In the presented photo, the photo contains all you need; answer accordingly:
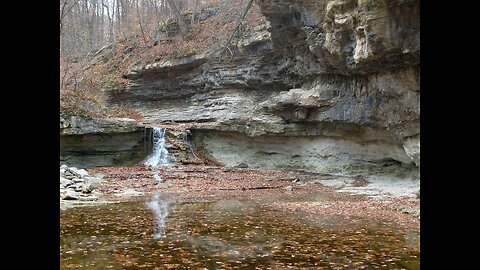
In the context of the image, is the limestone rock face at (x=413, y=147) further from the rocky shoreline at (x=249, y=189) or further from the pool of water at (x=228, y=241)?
the pool of water at (x=228, y=241)

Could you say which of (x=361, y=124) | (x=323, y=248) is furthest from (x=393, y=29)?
(x=323, y=248)

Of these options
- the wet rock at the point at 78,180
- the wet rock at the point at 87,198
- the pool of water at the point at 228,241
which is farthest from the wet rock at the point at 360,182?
the wet rock at the point at 78,180

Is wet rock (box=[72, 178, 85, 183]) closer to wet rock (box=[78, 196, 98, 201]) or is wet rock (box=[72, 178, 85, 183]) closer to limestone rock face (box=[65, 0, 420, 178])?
wet rock (box=[78, 196, 98, 201])

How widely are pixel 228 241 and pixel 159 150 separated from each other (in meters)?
19.5

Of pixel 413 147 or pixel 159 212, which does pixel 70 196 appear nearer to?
pixel 159 212

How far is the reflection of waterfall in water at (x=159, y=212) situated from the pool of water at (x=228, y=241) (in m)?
0.10

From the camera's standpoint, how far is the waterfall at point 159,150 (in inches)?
1061

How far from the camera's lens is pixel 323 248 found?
26.4ft

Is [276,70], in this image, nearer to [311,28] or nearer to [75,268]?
[311,28]

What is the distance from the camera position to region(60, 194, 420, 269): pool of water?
6.86 m

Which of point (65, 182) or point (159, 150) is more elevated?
point (159, 150)

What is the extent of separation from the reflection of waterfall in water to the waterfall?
10441 millimetres

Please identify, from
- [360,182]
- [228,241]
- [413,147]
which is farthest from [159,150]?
[228,241]

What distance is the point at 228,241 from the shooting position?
8625mm
